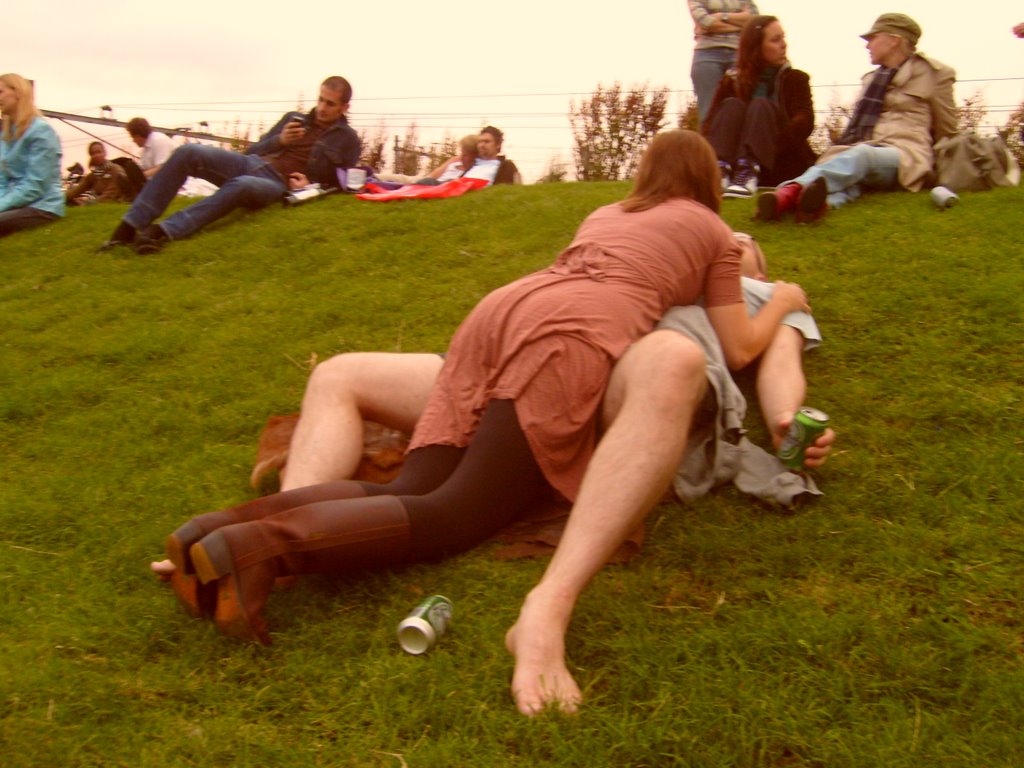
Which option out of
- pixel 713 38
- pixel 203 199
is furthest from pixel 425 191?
pixel 713 38

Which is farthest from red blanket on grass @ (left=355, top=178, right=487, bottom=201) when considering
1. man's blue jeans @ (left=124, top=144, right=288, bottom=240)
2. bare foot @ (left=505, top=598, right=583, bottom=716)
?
bare foot @ (left=505, top=598, right=583, bottom=716)

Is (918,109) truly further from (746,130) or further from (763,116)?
(746,130)

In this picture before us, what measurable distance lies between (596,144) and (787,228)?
10.0 meters

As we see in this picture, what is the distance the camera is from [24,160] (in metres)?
8.57

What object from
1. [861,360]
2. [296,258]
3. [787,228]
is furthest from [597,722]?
[296,258]

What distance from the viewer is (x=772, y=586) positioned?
8.87 ft

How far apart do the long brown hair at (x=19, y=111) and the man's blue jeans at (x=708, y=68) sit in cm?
603

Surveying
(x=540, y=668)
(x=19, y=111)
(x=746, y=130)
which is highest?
(x=746, y=130)

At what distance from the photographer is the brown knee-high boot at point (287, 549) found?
238 centimetres

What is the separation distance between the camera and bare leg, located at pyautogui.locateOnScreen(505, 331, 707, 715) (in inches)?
89.0

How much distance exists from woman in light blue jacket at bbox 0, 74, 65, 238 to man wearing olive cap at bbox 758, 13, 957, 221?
21.9 feet

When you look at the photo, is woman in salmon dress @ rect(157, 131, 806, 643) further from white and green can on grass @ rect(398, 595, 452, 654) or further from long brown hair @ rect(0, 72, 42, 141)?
long brown hair @ rect(0, 72, 42, 141)

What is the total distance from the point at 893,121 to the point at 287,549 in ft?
19.5

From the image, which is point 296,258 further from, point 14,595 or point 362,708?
point 362,708
